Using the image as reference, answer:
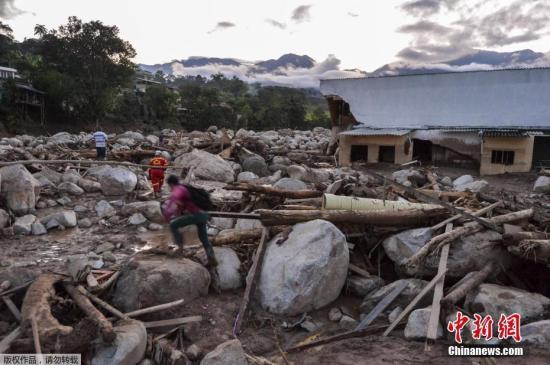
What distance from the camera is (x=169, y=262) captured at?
5961mm

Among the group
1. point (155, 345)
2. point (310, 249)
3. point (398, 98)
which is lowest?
point (155, 345)

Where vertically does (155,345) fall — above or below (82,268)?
below

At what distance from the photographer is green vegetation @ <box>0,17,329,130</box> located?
34188 mm

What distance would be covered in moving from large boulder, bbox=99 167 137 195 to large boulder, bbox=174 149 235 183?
3.44m

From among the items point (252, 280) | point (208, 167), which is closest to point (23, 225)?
point (252, 280)

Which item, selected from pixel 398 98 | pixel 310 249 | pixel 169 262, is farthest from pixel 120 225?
pixel 398 98

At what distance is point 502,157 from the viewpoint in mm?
18875

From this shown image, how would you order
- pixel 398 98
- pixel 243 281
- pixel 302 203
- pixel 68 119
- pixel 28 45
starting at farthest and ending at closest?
pixel 28 45
pixel 68 119
pixel 398 98
pixel 302 203
pixel 243 281

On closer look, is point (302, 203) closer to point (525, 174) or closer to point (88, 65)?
point (525, 174)

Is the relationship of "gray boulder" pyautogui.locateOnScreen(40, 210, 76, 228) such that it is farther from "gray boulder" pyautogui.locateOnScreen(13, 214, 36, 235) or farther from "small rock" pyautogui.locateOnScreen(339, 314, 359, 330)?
"small rock" pyautogui.locateOnScreen(339, 314, 359, 330)

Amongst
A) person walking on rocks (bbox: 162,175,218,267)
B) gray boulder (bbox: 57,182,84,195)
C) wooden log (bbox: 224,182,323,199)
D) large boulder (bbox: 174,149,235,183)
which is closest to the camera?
person walking on rocks (bbox: 162,175,218,267)

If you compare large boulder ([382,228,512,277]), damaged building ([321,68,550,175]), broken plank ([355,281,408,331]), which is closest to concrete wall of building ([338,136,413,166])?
damaged building ([321,68,550,175])

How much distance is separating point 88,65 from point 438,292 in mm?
39886

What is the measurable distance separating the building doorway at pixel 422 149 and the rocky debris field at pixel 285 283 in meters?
13.8
